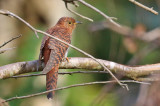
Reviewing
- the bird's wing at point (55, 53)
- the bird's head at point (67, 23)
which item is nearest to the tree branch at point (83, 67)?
the bird's wing at point (55, 53)

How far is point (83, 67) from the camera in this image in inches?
127

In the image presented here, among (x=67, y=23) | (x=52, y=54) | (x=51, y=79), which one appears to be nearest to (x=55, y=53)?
(x=52, y=54)

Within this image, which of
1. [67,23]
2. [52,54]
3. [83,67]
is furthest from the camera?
[67,23]

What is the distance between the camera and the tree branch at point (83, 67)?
308cm

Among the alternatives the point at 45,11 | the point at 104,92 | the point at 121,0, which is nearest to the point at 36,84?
the point at 45,11

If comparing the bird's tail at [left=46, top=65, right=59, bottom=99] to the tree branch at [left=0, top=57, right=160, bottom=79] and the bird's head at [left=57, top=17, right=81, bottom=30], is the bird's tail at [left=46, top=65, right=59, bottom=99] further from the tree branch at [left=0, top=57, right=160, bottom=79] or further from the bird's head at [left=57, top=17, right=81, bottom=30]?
the bird's head at [left=57, top=17, right=81, bottom=30]

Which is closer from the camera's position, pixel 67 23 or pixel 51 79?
pixel 51 79

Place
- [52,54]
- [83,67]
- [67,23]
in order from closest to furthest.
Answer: [83,67]
[52,54]
[67,23]

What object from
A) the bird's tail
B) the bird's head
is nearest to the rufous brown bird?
the bird's tail

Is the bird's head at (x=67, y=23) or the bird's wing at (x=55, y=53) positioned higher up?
the bird's head at (x=67, y=23)

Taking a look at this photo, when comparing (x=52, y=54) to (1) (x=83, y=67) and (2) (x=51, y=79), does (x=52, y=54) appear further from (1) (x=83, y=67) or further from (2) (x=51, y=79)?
(1) (x=83, y=67)

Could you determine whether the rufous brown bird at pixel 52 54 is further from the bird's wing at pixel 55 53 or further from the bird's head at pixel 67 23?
the bird's head at pixel 67 23

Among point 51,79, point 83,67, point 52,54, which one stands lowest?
point 51,79

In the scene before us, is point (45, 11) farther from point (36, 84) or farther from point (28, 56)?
point (36, 84)
